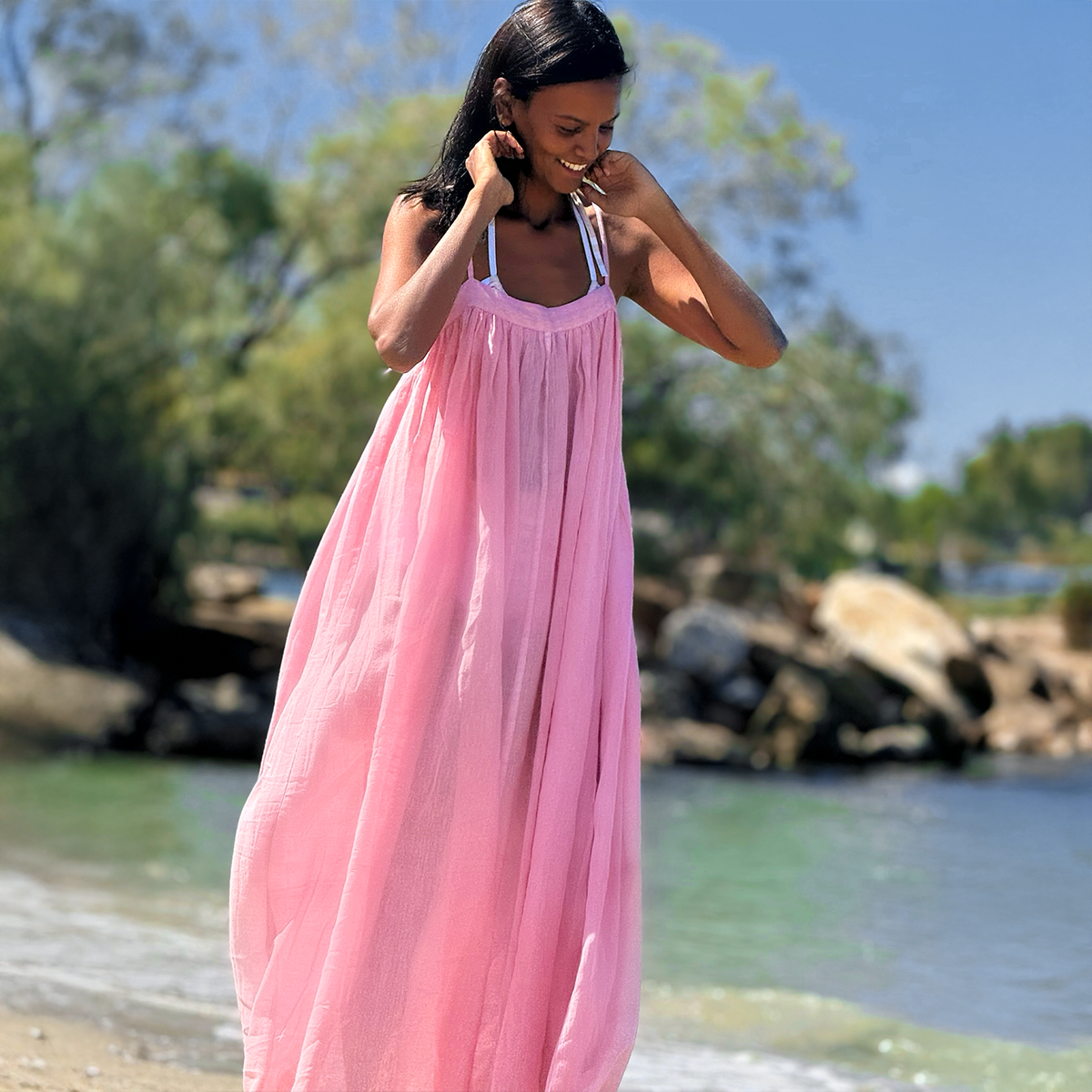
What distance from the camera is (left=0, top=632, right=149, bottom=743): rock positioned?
40.1 ft

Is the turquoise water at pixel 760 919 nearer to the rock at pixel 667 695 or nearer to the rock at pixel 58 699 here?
the rock at pixel 58 699

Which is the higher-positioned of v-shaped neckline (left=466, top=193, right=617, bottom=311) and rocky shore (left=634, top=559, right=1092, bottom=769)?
v-shaped neckline (left=466, top=193, right=617, bottom=311)

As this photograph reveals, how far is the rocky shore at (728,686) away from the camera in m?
12.9

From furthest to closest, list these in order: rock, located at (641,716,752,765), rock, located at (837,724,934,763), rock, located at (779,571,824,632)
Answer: rock, located at (779,571,824,632) → rock, located at (837,724,934,763) → rock, located at (641,716,752,765)

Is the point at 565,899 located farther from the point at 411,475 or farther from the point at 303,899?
the point at 411,475

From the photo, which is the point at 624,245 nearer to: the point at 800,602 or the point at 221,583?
the point at 221,583

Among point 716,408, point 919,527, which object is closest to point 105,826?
point 716,408

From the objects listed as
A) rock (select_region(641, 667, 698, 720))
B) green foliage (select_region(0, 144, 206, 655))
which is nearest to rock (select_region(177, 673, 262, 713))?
green foliage (select_region(0, 144, 206, 655))

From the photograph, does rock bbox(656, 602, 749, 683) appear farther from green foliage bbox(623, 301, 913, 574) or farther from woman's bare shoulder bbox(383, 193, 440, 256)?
woman's bare shoulder bbox(383, 193, 440, 256)

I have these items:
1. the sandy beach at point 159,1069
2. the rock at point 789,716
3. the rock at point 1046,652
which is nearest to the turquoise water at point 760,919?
the sandy beach at point 159,1069

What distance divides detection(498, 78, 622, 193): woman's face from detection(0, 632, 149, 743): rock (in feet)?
34.9

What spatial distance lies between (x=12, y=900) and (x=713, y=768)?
9.73 meters

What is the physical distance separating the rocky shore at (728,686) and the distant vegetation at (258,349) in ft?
3.51

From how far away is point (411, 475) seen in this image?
2.51 meters
